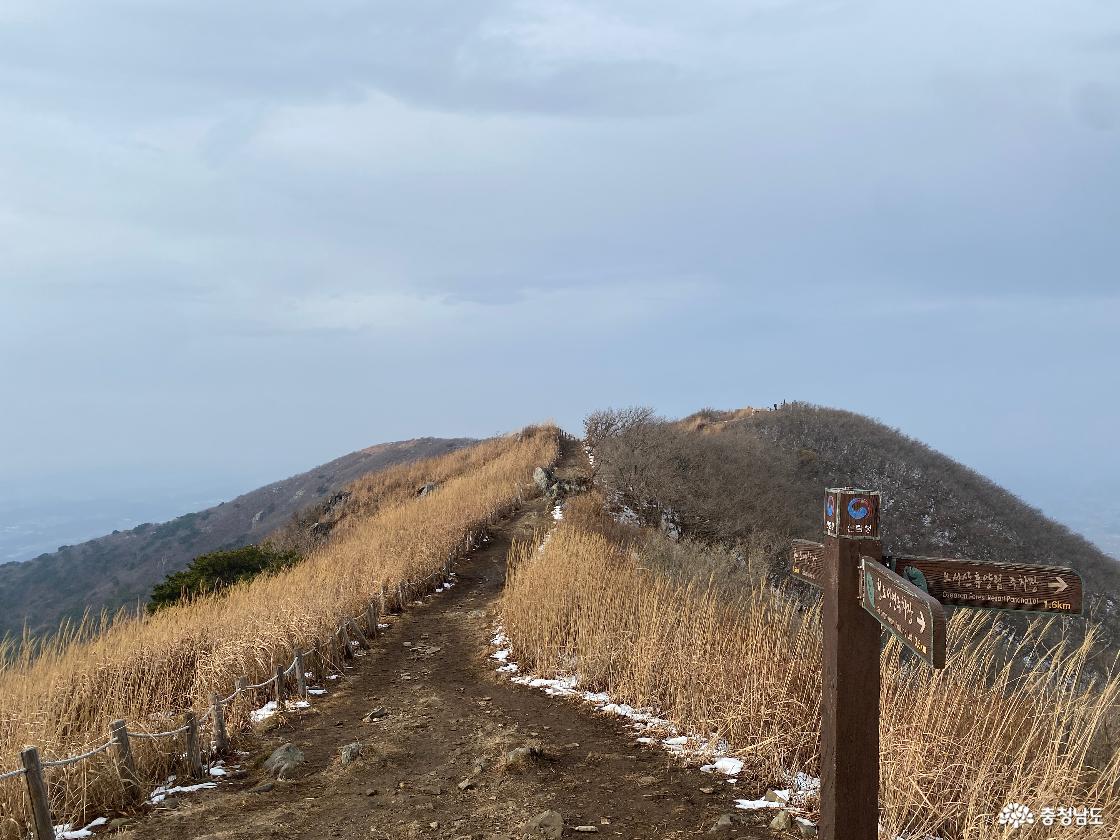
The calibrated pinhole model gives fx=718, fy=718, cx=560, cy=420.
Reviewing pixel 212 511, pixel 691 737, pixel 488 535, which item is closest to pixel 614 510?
pixel 488 535

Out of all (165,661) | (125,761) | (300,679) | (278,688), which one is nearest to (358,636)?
(300,679)

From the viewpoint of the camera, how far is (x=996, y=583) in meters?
2.68

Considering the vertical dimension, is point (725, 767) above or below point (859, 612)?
below

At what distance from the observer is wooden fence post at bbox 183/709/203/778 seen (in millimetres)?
5883

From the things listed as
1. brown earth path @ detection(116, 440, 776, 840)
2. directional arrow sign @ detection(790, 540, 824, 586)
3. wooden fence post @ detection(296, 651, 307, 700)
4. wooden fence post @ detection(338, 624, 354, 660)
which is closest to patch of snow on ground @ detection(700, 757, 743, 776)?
brown earth path @ detection(116, 440, 776, 840)

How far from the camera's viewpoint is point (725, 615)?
6812mm

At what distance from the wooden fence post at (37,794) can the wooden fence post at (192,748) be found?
1364mm

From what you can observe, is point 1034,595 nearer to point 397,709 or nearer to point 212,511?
point 397,709

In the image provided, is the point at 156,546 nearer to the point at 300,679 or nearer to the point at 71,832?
the point at 300,679

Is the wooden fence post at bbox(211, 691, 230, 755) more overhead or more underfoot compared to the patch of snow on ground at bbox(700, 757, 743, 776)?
more overhead

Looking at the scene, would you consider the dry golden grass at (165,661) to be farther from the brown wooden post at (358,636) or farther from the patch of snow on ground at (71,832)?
the brown wooden post at (358,636)
